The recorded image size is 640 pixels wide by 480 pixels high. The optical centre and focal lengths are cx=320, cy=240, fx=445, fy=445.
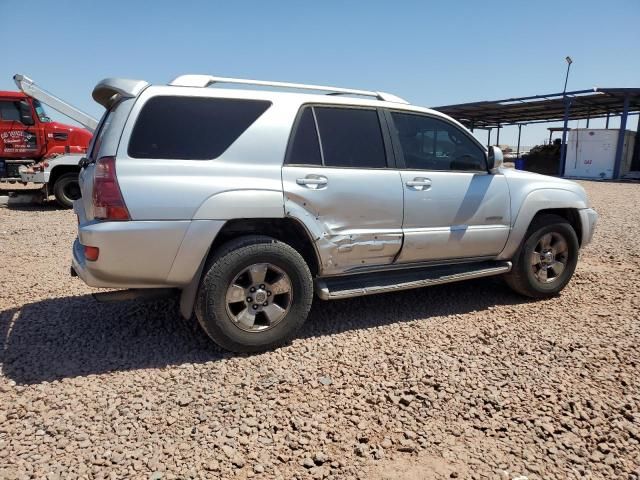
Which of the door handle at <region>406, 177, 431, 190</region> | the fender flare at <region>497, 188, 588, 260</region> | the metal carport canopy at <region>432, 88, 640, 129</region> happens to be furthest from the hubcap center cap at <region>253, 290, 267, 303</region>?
the metal carport canopy at <region>432, 88, 640, 129</region>

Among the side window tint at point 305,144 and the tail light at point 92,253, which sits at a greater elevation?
the side window tint at point 305,144

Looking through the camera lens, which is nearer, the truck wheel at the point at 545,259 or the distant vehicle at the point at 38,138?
the truck wheel at the point at 545,259

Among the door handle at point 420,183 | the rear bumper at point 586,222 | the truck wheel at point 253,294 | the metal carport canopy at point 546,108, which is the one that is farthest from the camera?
the metal carport canopy at point 546,108

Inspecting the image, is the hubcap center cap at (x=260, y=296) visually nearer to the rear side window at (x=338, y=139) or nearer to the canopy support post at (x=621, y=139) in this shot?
the rear side window at (x=338, y=139)

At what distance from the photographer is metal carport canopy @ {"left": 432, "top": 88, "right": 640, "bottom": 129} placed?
66.0 feet

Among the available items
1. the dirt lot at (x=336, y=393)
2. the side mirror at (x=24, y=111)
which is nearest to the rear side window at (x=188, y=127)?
the dirt lot at (x=336, y=393)

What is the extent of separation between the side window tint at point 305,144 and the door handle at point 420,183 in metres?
0.83

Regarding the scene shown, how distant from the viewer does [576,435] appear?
240 centimetres

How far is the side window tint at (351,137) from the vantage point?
3.51 m

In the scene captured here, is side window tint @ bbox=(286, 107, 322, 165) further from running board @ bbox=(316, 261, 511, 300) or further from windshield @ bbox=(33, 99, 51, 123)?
windshield @ bbox=(33, 99, 51, 123)

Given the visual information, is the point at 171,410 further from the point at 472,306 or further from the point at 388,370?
the point at 472,306

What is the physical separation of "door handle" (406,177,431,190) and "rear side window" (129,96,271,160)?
1.40m

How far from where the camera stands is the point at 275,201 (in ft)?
10.4

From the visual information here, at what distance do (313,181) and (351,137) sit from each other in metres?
0.57
